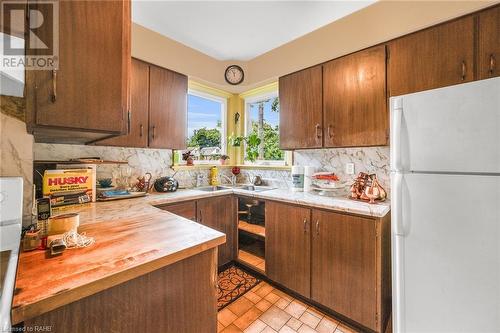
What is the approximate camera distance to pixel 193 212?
197 centimetres

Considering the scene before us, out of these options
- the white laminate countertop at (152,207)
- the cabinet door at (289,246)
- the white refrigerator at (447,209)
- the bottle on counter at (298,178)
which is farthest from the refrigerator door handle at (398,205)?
the bottle on counter at (298,178)

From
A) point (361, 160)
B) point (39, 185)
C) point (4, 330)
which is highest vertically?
point (361, 160)

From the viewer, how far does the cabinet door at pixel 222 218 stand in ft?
6.76

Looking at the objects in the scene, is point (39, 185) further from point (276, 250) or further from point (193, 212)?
point (276, 250)

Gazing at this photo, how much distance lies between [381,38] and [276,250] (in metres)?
2.06

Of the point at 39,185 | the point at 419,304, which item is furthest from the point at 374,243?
the point at 39,185

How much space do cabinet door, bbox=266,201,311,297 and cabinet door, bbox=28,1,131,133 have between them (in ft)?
4.82

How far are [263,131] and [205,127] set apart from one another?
0.84 meters

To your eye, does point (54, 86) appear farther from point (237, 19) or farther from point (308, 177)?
point (308, 177)

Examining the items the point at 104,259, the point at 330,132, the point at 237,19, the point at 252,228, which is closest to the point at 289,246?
the point at 252,228

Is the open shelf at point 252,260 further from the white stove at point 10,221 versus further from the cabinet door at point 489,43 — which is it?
the cabinet door at point 489,43

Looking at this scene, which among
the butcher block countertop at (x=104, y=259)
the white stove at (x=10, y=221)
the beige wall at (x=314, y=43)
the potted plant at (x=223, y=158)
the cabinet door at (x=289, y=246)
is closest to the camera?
the butcher block countertop at (x=104, y=259)

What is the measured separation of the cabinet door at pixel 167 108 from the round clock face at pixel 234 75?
2.20 feet

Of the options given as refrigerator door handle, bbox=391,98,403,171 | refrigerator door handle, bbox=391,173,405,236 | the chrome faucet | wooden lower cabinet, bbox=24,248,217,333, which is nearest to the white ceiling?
refrigerator door handle, bbox=391,98,403,171
